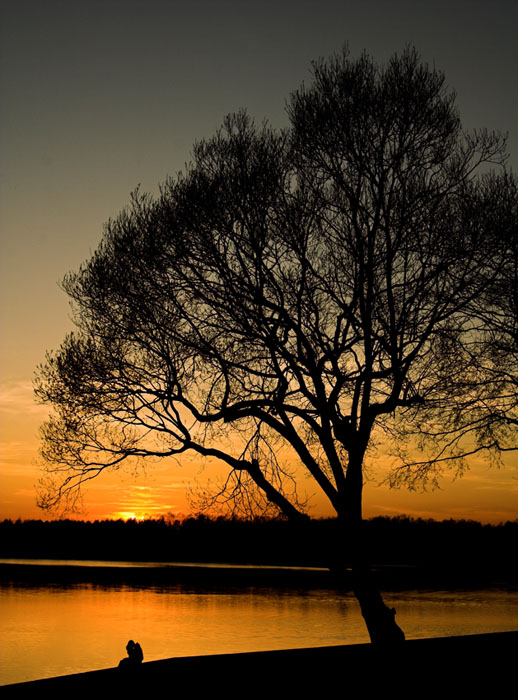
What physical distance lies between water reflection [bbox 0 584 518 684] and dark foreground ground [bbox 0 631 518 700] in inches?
715

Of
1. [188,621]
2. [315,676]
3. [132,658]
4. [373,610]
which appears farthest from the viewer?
[188,621]

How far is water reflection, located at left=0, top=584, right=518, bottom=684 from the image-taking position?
3378 cm

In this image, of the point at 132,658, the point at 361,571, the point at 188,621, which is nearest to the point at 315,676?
the point at 361,571

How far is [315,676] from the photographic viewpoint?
12273mm

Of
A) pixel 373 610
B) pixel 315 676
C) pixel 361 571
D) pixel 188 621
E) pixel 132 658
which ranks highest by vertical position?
pixel 361 571

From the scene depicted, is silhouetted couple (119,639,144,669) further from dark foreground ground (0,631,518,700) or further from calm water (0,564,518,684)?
calm water (0,564,518,684)

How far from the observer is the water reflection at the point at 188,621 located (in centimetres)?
3378

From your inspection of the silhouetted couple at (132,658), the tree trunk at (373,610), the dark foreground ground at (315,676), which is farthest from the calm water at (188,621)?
the silhouetted couple at (132,658)

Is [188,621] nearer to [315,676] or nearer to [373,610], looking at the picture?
[373,610]

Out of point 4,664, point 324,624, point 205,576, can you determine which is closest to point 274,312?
point 4,664

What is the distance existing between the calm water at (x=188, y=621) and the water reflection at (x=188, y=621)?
0.06m

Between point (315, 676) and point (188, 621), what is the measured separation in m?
34.7

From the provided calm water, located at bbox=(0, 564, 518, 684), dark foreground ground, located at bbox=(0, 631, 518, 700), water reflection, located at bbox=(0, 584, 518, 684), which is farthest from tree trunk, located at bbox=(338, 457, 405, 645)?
water reflection, located at bbox=(0, 584, 518, 684)

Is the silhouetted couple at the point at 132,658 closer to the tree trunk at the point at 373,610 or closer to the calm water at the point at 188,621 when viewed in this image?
the tree trunk at the point at 373,610
